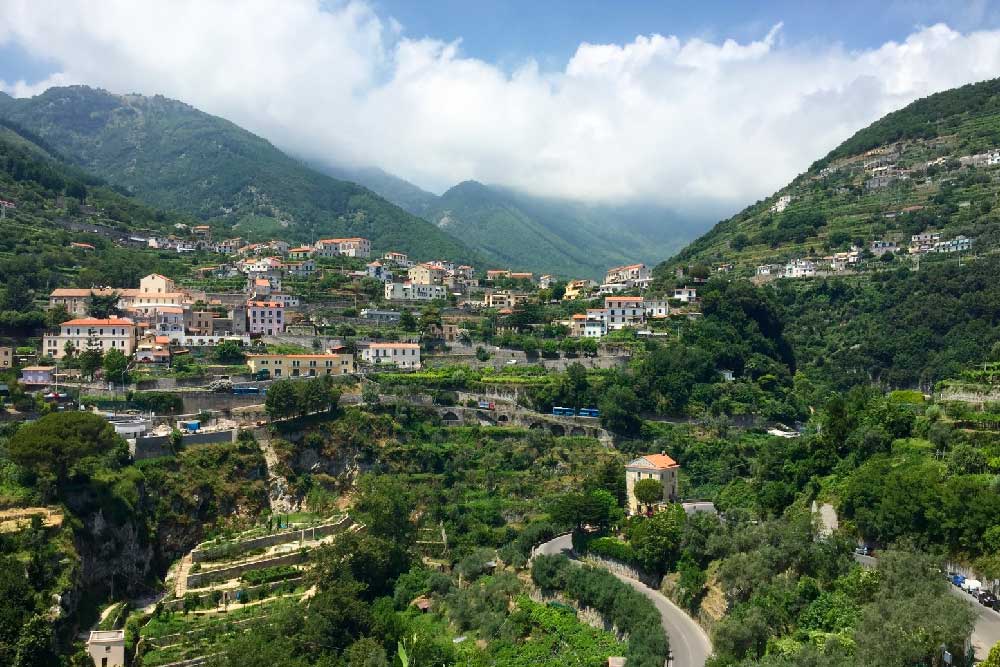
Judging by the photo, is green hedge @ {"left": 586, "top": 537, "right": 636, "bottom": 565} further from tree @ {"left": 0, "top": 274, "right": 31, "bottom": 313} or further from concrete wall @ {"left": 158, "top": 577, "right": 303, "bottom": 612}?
tree @ {"left": 0, "top": 274, "right": 31, "bottom": 313}

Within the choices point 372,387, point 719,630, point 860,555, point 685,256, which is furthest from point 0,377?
point 685,256

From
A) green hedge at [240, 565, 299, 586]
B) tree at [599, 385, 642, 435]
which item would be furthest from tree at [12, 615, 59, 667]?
tree at [599, 385, 642, 435]

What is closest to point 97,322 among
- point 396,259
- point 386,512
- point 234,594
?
point 234,594

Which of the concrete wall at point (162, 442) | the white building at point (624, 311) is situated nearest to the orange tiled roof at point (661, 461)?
the white building at point (624, 311)

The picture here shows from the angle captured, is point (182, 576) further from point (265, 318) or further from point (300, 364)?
point (265, 318)

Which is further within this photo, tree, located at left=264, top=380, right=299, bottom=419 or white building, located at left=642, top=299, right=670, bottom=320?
white building, located at left=642, top=299, right=670, bottom=320

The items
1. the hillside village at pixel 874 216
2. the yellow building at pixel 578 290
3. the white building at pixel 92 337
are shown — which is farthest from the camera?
the yellow building at pixel 578 290

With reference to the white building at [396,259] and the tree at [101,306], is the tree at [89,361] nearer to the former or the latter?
the tree at [101,306]
